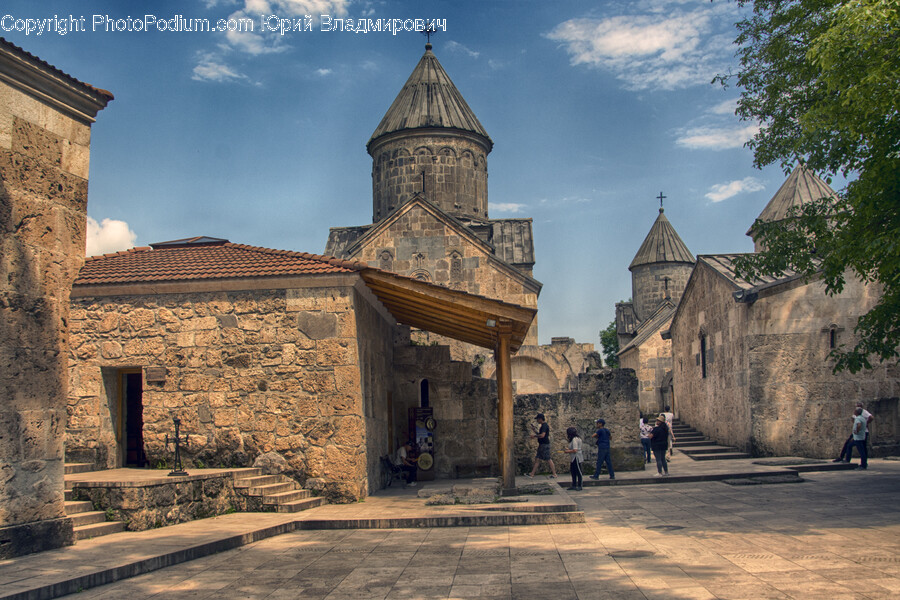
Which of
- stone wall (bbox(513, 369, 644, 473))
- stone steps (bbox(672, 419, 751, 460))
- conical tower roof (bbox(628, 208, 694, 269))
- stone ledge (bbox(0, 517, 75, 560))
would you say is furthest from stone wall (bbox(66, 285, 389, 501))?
conical tower roof (bbox(628, 208, 694, 269))

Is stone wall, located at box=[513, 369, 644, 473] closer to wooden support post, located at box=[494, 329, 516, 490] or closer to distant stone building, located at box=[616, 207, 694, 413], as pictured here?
wooden support post, located at box=[494, 329, 516, 490]

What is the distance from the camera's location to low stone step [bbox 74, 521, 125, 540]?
8.74 m

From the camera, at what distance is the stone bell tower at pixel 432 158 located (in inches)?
1350

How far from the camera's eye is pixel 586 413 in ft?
57.0

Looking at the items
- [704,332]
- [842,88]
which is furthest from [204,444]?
[704,332]

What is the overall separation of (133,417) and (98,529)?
3.98m

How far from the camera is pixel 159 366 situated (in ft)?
39.7

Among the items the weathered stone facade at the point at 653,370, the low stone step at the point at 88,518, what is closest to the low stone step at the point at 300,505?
the low stone step at the point at 88,518

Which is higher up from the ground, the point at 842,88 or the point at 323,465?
the point at 842,88

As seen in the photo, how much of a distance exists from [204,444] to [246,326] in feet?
6.26

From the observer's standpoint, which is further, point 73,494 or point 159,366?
point 159,366

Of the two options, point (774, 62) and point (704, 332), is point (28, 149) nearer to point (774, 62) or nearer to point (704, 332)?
point (774, 62)

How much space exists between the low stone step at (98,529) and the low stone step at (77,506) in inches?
12.4

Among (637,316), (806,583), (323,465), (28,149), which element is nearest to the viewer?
(806,583)
